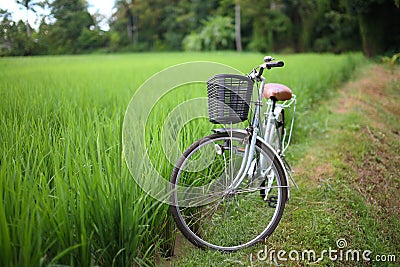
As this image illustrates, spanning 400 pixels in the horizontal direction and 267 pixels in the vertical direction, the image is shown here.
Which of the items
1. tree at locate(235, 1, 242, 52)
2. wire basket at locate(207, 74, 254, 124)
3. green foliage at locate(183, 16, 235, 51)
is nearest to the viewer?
wire basket at locate(207, 74, 254, 124)

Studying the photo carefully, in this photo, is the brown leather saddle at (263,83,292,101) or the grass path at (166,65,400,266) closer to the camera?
the grass path at (166,65,400,266)

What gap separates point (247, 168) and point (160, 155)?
1.51 feet

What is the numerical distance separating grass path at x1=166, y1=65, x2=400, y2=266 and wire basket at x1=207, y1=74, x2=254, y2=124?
0.69 meters

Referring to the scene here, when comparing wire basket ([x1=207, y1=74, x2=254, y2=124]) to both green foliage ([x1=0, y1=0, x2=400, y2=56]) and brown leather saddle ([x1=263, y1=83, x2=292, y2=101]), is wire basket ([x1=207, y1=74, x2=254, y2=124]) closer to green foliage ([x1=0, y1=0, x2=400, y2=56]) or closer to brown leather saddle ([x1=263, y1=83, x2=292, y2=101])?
brown leather saddle ([x1=263, y1=83, x2=292, y2=101])

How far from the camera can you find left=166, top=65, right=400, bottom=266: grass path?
1892mm

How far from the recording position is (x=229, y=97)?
1712 mm

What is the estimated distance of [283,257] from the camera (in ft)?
6.17

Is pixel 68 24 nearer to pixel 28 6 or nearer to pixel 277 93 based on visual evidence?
pixel 28 6

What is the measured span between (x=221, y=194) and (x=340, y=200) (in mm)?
1066

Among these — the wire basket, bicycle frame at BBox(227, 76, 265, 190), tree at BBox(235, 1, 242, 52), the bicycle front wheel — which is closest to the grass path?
the bicycle front wheel

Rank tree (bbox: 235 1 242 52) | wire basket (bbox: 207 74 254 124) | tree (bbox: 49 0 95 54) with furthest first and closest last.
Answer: tree (bbox: 235 1 242 52) → tree (bbox: 49 0 95 54) → wire basket (bbox: 207 74 254 124)

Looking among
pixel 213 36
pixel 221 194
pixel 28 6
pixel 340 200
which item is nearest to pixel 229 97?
pixel 221 194

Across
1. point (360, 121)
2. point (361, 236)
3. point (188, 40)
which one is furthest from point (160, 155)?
point (188, 40)

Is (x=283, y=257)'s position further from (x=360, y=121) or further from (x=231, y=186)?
(x=360, y=121)
